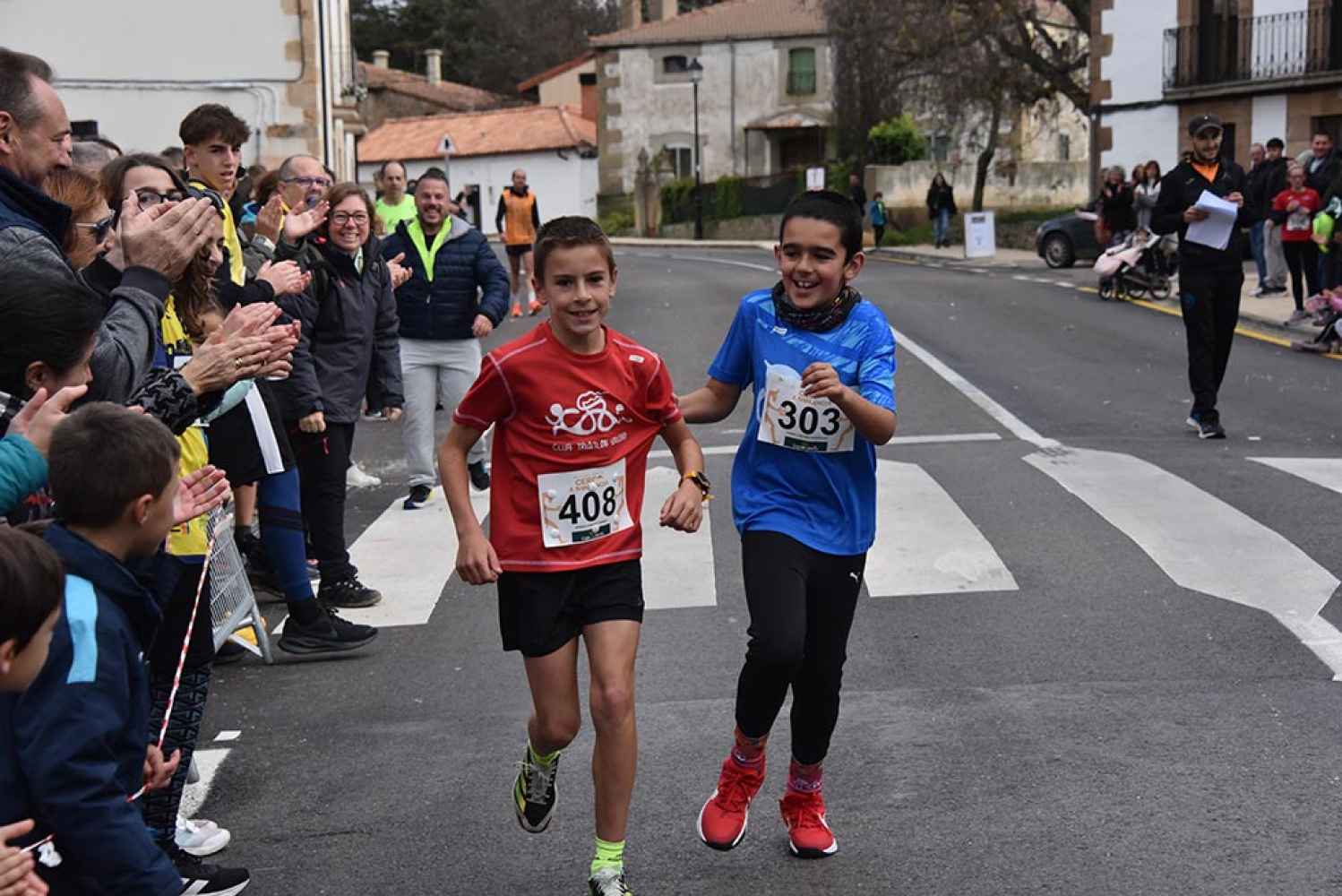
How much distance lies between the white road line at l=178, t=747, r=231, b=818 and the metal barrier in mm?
755

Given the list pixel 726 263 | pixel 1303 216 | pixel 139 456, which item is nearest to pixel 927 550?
pixel 139 456

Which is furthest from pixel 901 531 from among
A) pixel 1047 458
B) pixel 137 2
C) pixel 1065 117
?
pixel 1065 117

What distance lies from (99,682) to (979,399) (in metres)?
11.6

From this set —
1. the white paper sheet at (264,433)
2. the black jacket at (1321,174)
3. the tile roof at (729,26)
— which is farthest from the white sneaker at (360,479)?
the tile roof at (729,26)

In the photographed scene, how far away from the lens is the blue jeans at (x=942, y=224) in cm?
4216

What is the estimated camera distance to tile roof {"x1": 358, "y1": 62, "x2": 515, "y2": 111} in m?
86.0

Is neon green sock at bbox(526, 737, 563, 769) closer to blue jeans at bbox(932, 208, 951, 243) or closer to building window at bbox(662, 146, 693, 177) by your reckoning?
blue jeans at bbox(932, 208, 951, 243)

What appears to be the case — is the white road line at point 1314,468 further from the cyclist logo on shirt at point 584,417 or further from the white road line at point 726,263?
the white road line at point 726,263

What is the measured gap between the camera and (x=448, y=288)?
10.6 metres

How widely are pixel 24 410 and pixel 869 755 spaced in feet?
10.0

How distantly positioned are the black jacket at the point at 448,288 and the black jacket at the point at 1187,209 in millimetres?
4596

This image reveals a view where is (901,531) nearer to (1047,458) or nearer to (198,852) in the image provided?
(1047,458)

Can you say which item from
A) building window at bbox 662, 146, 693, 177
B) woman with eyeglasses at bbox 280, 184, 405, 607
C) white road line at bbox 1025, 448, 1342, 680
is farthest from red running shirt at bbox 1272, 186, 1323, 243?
building window at bbox 662, 146, 693, 177

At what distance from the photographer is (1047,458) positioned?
1115 centimetres
